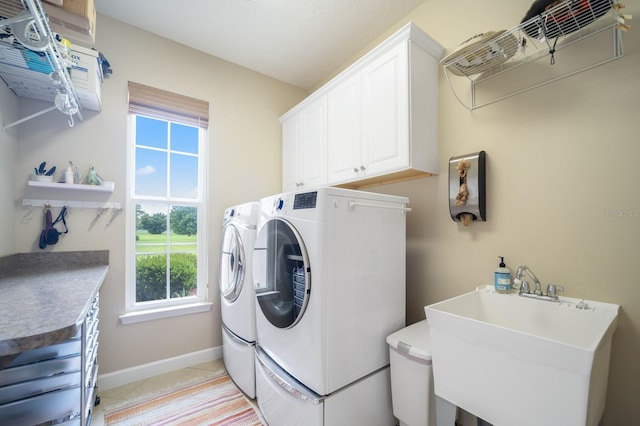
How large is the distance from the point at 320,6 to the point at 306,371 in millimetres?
2478

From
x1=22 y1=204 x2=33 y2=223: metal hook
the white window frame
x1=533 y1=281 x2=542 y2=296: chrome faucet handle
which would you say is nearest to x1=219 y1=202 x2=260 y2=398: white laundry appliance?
the white window frame

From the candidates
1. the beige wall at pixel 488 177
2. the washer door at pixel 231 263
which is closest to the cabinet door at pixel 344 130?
the beige wall at pixel 488 177

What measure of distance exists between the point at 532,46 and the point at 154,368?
3487mm

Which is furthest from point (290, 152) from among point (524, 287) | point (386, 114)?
point (524, 287)

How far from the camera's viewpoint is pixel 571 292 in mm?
1296

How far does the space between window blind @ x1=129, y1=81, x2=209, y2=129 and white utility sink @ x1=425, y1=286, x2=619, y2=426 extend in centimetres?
253

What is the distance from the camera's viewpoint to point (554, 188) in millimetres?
1358

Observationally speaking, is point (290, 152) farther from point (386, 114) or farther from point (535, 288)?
point (535, 288)

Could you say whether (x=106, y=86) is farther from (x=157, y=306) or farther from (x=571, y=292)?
(x=571, y=292)

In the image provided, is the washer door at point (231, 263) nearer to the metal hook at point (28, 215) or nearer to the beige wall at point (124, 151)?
the beige wall at point (124, 151)

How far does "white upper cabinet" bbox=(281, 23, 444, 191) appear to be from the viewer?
1.70 meters

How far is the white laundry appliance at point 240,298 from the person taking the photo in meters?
1.89

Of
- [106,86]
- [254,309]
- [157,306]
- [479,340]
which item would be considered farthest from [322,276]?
[106,86]

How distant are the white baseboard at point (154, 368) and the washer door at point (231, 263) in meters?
0.72
